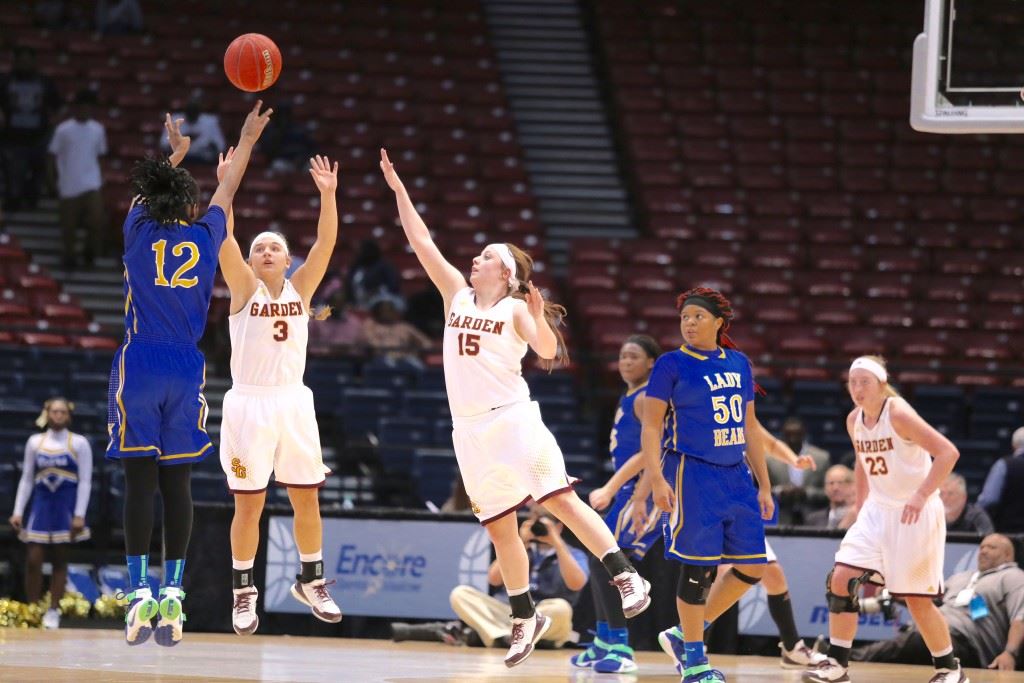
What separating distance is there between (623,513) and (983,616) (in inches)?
124

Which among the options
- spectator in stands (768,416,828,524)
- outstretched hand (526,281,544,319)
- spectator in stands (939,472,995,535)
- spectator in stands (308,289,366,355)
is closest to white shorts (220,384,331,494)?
outstretched hand (526,281,544,319)

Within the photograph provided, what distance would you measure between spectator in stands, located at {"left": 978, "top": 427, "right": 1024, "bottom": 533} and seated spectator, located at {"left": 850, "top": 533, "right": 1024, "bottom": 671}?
1.75 m

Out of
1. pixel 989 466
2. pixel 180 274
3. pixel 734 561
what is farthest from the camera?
pixel 989 466

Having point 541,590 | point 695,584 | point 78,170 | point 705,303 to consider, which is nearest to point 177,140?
point 705,303

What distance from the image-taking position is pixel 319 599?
8.81m

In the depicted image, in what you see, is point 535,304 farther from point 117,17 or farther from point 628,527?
point 117,17

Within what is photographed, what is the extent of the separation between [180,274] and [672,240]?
42.2 feet

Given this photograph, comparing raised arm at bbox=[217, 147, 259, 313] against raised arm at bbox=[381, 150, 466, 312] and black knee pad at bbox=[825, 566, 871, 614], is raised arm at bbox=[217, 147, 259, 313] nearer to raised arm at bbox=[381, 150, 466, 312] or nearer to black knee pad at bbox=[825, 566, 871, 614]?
raised arm at bbox=[381, 150, 466, 312]

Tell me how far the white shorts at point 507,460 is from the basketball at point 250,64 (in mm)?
2409

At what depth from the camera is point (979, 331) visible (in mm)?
19109

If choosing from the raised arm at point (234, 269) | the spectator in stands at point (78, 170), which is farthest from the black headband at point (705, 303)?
the spectator in stands at point (78, 170)

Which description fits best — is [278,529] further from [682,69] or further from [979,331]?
[682,69]

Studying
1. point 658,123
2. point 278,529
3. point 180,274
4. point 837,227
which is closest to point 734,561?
point 180,274

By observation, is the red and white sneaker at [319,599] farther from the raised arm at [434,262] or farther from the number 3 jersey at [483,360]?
the raised arm at [434,262]
